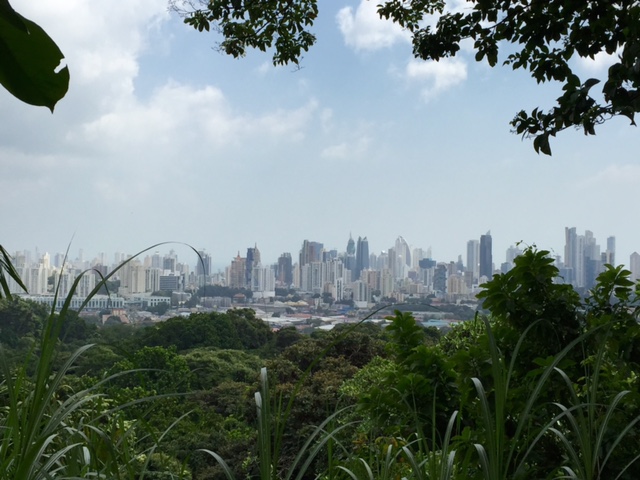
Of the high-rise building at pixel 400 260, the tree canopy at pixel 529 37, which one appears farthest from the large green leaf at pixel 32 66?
the high-rise building at pixel 400 260

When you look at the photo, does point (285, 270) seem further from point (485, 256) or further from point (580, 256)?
point (580, 256)

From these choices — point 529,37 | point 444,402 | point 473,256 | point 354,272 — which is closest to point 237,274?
point 354,272

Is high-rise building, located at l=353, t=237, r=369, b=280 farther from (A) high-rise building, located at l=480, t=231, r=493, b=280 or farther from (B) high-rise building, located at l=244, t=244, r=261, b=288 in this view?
(A) high-rise building, located at l=480, t=231, r=493, b=280

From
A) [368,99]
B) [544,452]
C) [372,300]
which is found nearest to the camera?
[544,452]

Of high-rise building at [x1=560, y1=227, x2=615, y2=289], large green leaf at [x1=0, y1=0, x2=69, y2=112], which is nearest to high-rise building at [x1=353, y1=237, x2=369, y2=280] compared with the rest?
high-rise building at [x1=560, y1=227, x2=615, y2=289]

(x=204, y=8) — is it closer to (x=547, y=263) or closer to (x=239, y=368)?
(x=547, y=263)

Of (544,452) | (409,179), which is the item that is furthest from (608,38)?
(409,179)
